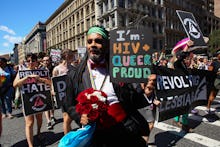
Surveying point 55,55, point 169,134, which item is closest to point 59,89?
point 169,134

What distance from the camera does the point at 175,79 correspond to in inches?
175

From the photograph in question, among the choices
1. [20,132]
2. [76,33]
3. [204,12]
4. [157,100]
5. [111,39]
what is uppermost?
[204,12]

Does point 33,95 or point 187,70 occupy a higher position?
point 187,70

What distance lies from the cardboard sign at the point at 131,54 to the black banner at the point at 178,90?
6.35 feet

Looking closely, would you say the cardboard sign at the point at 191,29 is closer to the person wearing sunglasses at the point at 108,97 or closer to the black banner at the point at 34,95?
the person wearing sunglasses at the point at 108,97

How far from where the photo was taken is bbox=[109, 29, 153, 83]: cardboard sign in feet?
7.04

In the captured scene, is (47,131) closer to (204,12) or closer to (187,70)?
(187,70)

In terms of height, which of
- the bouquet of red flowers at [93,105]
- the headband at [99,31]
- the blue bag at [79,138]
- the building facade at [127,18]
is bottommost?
the blue bag at [79,138]

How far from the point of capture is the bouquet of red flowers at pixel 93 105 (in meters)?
1.88

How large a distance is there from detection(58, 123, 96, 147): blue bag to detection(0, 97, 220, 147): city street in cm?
313

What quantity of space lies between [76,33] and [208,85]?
2542 inches

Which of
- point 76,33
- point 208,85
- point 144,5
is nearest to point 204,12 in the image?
point 144,5

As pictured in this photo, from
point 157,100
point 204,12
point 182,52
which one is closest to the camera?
point 157,100

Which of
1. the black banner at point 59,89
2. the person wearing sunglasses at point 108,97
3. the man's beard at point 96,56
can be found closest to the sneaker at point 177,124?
the black banner at point 59,89
